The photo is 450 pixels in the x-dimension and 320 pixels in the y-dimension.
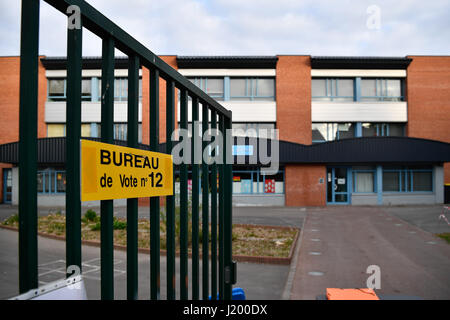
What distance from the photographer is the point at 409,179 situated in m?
29.2

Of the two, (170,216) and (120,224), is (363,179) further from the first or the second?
(170,216)

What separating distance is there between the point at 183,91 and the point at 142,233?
11.1 meters

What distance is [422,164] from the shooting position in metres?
29.2

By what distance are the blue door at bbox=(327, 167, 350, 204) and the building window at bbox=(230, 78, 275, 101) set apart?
7.52 meters

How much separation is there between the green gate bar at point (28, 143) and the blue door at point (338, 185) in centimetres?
2918

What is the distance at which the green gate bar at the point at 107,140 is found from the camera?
148 centimetres

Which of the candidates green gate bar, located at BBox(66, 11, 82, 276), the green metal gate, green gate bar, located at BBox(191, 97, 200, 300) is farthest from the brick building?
green gate bar, located at BBox(66, 11, 82, 276)

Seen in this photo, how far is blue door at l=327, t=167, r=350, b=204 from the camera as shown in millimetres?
29062

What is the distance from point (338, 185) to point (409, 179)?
546 cm

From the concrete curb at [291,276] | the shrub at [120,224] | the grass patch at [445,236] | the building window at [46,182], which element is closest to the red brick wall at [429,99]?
the grass patch at [445,236]

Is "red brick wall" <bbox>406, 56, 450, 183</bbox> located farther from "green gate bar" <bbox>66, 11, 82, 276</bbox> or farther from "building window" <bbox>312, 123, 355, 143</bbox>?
"green gate bar" <bbox>66, 11, 82, 276</bbox>

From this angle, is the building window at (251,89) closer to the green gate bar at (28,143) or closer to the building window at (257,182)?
the building window at (257,182)

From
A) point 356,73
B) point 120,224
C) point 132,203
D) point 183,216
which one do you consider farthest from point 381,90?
point 132,203

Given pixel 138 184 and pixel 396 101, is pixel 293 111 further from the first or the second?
pixel 138 184
